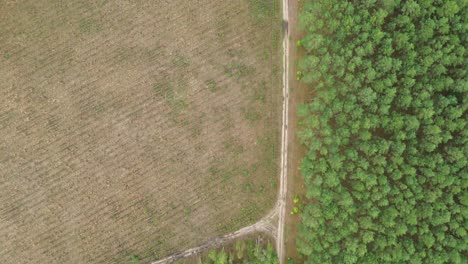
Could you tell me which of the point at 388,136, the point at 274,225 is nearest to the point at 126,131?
the point at 274,225

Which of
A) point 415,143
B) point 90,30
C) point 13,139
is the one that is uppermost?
point 90,30

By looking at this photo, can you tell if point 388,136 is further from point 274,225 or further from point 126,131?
point 126,131

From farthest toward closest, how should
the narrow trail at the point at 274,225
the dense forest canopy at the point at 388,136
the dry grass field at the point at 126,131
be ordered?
1. the dry grass field at the point at 126,131
2. the narrow trail at the point at 274,225
3. the dense forest canopy at the point at 388,136

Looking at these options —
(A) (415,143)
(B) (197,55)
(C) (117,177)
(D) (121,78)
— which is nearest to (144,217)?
(C) (117,177)

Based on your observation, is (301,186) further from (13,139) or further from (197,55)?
(13,139)

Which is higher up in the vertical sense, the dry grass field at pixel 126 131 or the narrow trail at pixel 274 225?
the dry grass field at pixel 126 131

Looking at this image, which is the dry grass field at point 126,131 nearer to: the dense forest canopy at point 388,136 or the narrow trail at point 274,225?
the narrow trail at point 274,225

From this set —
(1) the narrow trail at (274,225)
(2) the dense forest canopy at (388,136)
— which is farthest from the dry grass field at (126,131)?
(2) the dense forest canopy at (388,136)
